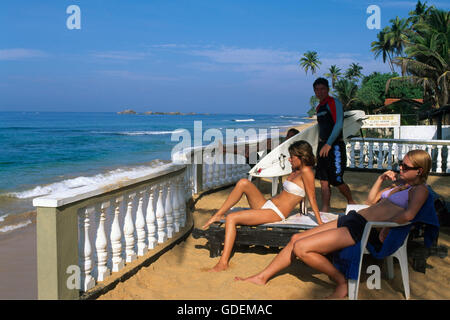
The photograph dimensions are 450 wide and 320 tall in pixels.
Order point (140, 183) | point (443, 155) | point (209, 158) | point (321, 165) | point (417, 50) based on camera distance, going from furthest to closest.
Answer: point (417, 50) < point (443, 155) < point (209, 158) < point (321, 165) < point (140, 183)

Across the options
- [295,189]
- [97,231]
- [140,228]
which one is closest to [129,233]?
[140,228]

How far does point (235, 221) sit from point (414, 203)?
1.78m

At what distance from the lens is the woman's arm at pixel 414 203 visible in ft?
10.9

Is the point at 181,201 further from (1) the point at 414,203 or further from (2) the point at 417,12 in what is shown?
(2) the point at 417,12

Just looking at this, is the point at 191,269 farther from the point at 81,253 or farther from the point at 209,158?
the point at 209,158

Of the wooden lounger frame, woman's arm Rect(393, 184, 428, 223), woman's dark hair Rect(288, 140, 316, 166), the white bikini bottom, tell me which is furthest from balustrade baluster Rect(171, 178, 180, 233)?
woman's arm Rect(393, 184, 428, 223)

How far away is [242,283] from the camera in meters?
3.83

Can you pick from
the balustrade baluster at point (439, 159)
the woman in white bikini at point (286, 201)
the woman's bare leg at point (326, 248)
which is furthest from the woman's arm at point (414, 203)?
the balustrade baluster at point (439, 159)

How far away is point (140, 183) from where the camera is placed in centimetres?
426

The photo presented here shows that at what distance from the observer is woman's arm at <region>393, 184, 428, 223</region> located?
131 inches
